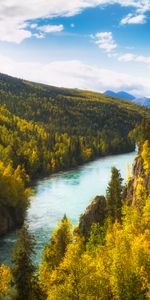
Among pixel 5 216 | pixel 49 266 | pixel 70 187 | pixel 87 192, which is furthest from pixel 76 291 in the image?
pixel 70 187

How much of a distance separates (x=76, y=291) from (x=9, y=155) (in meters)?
133

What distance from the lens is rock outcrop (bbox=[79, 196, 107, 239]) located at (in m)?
96.8

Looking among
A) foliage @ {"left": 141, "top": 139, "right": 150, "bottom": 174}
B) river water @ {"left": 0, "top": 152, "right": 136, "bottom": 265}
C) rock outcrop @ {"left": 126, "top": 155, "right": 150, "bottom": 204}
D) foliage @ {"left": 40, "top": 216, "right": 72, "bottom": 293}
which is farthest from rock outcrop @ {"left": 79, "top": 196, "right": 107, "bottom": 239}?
foliage @ {"left": 40, "top": 216, "right": 72, "bottom": 293}

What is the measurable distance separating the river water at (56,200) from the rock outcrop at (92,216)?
9.92 metres

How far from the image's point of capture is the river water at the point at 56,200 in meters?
104

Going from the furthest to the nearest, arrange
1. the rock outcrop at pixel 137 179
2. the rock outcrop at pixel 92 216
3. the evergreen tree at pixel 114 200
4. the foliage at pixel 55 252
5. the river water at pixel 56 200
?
the river water at pixel 56 200, the evergreen tree at pixel 114 200, the rock outcrop at pixel 92 216, the rock outcrop at pixel 137 179, the foliage at pixel 55 252

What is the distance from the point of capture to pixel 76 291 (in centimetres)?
5062

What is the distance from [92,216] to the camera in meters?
99.4

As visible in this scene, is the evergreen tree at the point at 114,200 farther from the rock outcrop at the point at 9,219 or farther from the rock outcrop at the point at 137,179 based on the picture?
the rock outcrop at the point at 9,219

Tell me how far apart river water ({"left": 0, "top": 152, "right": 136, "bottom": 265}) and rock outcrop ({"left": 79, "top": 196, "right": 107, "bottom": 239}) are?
32.5 ft

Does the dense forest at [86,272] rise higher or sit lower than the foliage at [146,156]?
lower

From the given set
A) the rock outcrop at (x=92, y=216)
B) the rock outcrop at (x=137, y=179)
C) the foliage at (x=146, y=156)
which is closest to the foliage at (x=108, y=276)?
the rock outcrop at (x=137, y=179)

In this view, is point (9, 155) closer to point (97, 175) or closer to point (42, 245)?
point (97, 175)

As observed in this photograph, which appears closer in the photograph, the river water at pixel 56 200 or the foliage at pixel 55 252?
the foliage at pixel 55 252
